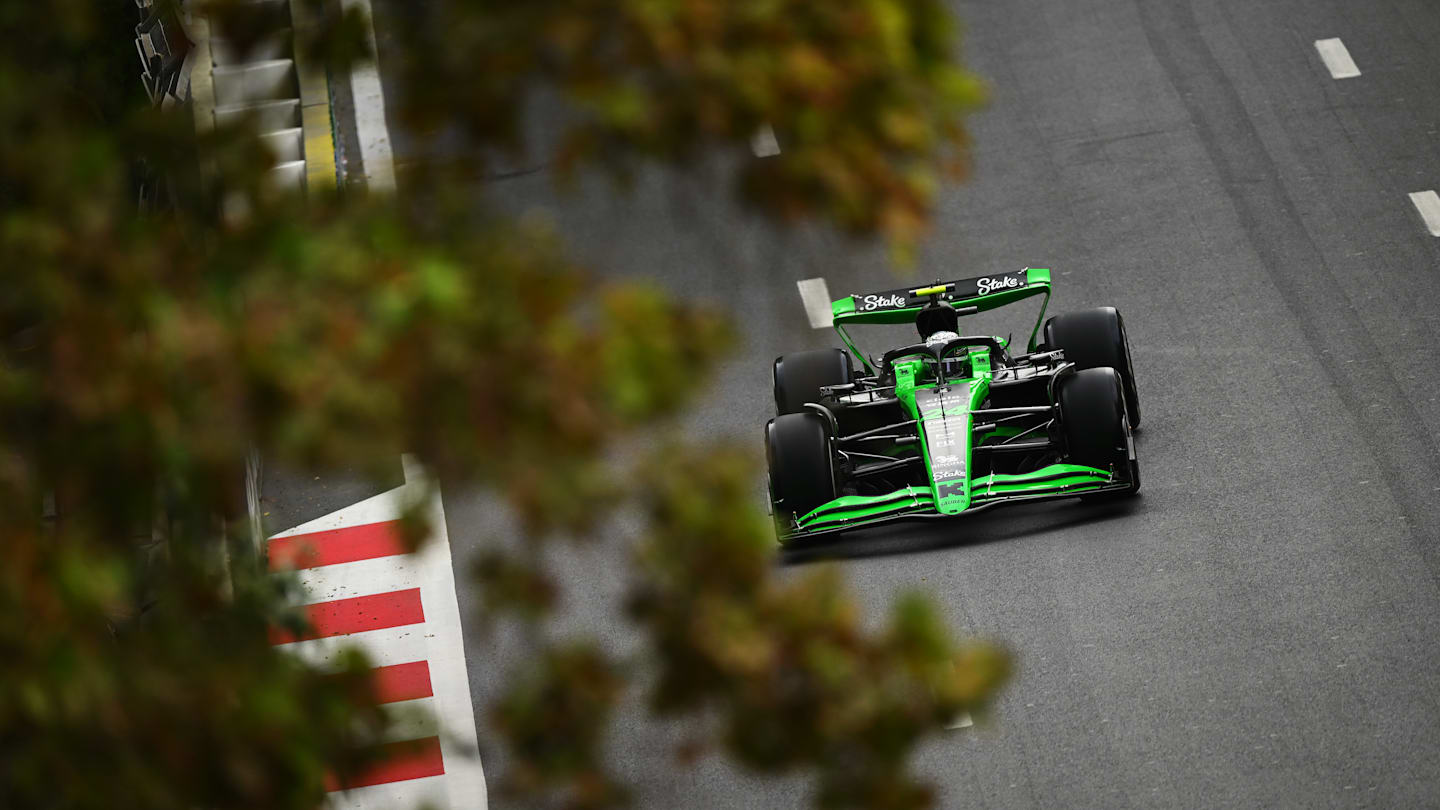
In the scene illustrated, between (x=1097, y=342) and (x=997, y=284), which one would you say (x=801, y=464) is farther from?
(x=1097, y=342)

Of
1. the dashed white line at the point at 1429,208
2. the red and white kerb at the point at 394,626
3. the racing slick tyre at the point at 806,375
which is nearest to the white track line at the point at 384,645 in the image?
the red and white kerb at the point at 394,626

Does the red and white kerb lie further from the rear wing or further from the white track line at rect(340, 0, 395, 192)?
the white track line at rect(340, 0, 395, 192)

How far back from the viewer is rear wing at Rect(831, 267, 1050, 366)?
11.7m

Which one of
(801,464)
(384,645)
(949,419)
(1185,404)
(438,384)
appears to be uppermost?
(438,384)

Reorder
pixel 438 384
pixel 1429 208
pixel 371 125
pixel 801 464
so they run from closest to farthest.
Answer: pixel 438 384 → pixel 801 464 → pixel 1429 208 → pixel 371 125

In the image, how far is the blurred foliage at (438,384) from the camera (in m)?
3.51

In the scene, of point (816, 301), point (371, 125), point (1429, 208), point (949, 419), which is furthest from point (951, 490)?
point (371, 125)

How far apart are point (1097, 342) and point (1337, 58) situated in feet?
19.8

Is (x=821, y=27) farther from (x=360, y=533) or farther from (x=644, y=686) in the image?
(x=360, y=533)

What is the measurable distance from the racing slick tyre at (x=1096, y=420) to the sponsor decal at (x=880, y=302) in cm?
137

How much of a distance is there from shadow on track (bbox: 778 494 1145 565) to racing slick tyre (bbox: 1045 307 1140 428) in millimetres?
823

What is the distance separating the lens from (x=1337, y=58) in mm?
16203

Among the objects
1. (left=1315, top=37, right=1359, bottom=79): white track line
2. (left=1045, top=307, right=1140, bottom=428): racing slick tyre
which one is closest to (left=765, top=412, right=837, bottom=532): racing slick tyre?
(left=1045, top=307, right=1140, bottom=428): racing slick tyre

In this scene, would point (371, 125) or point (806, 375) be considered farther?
point (371, 125)
